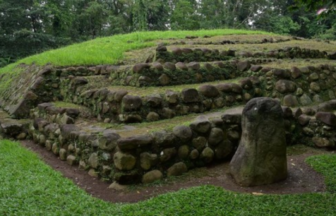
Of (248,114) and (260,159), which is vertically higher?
(248,114)

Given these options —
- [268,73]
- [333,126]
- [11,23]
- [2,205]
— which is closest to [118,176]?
[2,205]

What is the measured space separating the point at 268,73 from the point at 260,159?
2697mm

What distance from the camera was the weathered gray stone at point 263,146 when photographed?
380 cm

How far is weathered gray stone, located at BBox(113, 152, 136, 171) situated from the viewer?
3.84 meters

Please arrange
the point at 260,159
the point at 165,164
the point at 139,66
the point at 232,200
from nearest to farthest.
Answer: the point at 232,200, the point at 260,159, the point at 165,164, the point at 139,66

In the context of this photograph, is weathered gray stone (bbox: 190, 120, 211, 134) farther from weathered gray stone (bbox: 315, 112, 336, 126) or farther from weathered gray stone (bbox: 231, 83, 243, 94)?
weathered gray stone (bbox: 315, 112, 336, 126)

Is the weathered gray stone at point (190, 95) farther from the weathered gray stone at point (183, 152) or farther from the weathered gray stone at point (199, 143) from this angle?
the weathered gray stone at point (183, 152)

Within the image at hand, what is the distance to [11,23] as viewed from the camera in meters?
19.6

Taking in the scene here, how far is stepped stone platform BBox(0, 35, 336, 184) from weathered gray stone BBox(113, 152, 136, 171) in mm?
12

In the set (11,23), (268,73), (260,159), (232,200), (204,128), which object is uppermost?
(11,23)

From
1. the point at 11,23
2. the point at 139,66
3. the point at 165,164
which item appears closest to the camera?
the point at 165,164

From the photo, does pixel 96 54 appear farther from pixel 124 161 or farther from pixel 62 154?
pixel 124 161

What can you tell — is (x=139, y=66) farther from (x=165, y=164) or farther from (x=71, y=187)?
(x=71, y=187)

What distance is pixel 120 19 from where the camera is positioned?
23578mm
